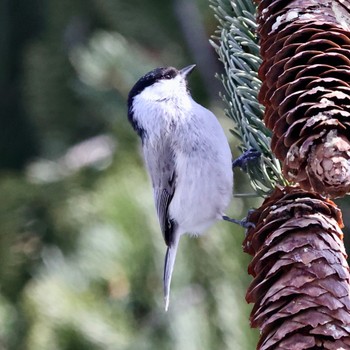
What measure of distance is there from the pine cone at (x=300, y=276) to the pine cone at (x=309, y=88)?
0.12 metres

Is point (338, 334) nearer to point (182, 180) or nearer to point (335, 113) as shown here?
point (335, 113)

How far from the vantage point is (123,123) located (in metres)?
2.94

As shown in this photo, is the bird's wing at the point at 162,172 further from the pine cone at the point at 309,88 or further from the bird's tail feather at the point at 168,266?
the pine cone at the point at 309,88

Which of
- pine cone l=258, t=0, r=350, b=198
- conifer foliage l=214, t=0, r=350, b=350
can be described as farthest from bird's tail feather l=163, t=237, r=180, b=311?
pine cone l=258, t=0, r=350, b=198

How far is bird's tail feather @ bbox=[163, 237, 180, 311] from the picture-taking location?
2191mm

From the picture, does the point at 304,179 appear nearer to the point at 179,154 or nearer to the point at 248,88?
the point at 248,88

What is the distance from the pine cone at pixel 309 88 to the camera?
1322mm

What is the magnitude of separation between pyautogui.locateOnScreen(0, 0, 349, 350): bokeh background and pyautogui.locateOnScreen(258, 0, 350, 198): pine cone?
2.42 ft

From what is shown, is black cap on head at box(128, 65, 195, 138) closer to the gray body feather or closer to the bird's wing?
Result: the gray body feather

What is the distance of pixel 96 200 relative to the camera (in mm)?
2379

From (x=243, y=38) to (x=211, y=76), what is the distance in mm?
1322

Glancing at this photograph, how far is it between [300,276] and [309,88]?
292mm

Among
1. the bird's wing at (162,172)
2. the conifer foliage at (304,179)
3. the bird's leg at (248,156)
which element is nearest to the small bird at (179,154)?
the bird's wing at (162,172)

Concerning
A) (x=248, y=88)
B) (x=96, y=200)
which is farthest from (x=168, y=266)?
(x=248, y=88)
